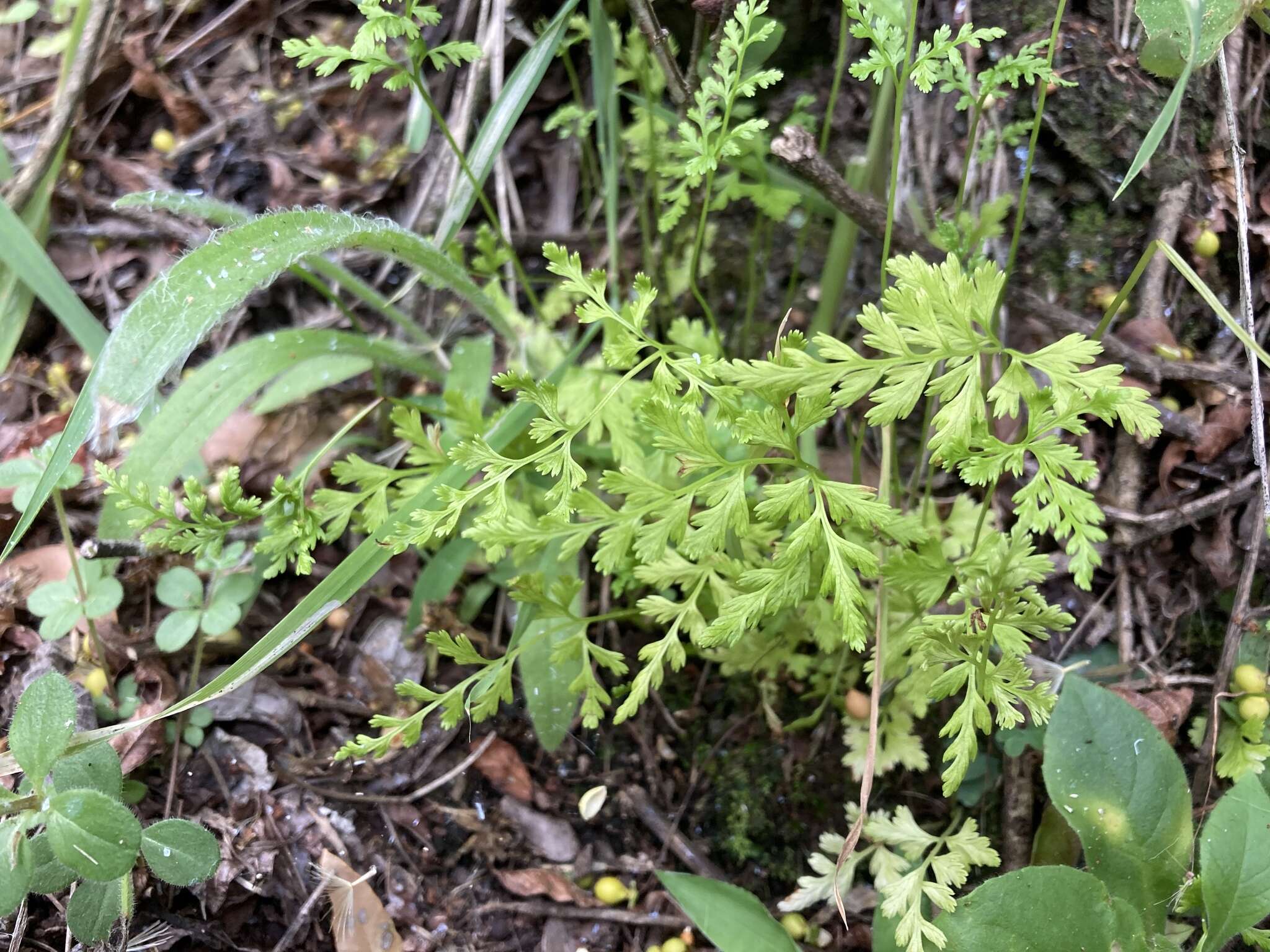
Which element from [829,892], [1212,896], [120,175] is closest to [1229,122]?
[1212,896]

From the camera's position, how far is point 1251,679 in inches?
67.6

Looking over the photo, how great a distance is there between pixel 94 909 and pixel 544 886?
34.8 inches

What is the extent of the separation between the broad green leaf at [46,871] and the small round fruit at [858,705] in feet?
5.15

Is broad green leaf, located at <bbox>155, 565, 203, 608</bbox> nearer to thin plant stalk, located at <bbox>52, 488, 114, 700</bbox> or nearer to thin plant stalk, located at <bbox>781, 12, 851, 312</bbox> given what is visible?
thin plant stalk, located at <bbox>52, 488, 114, 700</bbox>

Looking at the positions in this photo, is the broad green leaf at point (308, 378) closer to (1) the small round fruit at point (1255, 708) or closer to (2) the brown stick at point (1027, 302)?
(2) the brown stick at point (1027, 302)

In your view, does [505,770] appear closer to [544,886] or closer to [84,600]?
[544,886]

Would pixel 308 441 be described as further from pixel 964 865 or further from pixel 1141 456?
pixel 1141 456

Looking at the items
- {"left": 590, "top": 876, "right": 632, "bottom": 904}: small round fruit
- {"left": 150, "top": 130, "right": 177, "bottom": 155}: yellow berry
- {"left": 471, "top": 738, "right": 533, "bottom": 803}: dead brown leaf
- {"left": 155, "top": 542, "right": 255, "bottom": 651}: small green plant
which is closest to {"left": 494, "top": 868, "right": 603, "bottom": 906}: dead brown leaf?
{"left": 590, "top": 876, "right": 632, "bottom": 904}: small round fruit

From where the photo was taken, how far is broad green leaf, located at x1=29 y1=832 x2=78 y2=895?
4.83ft

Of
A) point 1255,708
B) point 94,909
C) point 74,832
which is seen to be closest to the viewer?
point 74,832

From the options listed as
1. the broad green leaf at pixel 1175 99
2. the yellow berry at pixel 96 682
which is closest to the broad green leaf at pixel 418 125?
the yellow berry at pixel 96 682

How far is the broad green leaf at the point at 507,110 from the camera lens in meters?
1.97

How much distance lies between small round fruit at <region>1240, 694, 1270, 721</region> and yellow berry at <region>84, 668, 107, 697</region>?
2492 mm

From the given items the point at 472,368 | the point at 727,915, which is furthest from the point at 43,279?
the point at 727,915
